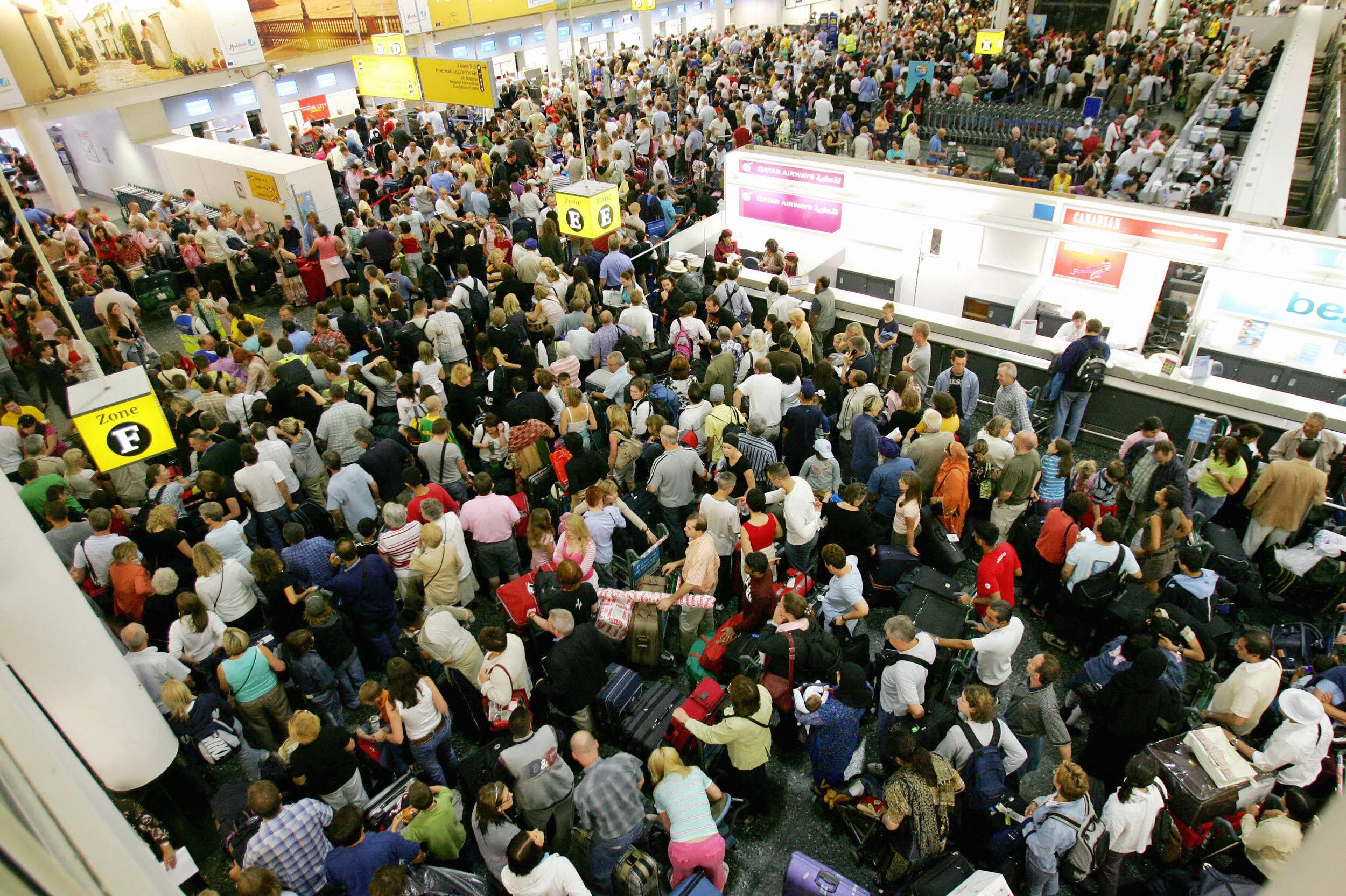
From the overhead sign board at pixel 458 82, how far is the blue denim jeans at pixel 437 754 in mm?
12542

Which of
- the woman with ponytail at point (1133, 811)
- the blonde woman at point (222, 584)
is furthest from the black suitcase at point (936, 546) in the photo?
the blonde woman at point (222, 584)

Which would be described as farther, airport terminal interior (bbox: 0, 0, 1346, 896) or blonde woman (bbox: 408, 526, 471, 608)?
blonde woman (bbox: 408, 526, 471, 608)

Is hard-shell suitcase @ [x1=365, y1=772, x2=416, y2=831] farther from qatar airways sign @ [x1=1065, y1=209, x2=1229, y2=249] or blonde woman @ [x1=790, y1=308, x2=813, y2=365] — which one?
qatar airways sign @ [x1=1065, y1=209, x2=1229, y2=249]

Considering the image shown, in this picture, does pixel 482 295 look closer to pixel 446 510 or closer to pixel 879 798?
pixel 446 510

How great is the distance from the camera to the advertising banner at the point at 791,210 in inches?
451

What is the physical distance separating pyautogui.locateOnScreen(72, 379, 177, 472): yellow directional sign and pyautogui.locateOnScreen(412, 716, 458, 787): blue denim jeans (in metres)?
3.32

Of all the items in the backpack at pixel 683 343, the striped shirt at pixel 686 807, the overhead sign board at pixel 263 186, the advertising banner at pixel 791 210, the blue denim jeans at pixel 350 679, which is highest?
the overhead sign board at pixel 263 186

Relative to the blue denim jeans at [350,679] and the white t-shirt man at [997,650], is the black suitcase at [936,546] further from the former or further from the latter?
the blue denim jeans at [350,679]

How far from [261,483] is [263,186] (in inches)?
383

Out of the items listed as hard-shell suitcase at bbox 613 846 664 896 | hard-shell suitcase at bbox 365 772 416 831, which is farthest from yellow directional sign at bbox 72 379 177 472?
hard-shell suitcase at bbox 613 846 664 896

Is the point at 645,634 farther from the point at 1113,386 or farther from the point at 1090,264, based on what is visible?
the point at 1090,264

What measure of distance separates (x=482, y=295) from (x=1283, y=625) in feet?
27.7

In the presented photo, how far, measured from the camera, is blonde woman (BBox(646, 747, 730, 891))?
3.86m

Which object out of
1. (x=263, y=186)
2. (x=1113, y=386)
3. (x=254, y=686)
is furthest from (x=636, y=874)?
(x=263, y=186)
